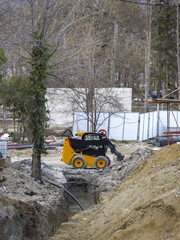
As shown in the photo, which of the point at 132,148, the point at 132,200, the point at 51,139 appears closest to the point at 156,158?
the point at 132,200

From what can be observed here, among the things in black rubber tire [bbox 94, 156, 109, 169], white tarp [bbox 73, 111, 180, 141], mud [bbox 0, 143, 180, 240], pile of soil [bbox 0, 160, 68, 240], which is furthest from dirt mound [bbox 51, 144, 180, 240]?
white tarp [bbox 73, 111, 180, 141]

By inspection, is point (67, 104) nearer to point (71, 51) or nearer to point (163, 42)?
point (71, 51)

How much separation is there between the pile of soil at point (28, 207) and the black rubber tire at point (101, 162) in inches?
214

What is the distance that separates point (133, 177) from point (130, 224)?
13.8 ft

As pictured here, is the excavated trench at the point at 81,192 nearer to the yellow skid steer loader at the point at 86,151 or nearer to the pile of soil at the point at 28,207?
the yellow skid steer loader at the point at 86,151

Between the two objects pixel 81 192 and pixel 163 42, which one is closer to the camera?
pixel 81 192

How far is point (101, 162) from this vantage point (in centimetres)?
2092

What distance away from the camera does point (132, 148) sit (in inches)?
1176

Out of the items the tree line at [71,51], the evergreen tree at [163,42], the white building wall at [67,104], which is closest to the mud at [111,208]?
the tree line at [71,51]

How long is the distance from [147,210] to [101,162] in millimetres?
13432

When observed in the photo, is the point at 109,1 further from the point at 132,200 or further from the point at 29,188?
the point at 132,200

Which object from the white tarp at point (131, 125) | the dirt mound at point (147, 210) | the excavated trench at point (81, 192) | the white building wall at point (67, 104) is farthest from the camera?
the white tarp at point (131, 125)

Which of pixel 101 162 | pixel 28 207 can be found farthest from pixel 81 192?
pixel 28 207

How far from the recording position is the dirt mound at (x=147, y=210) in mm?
Result: 6902
